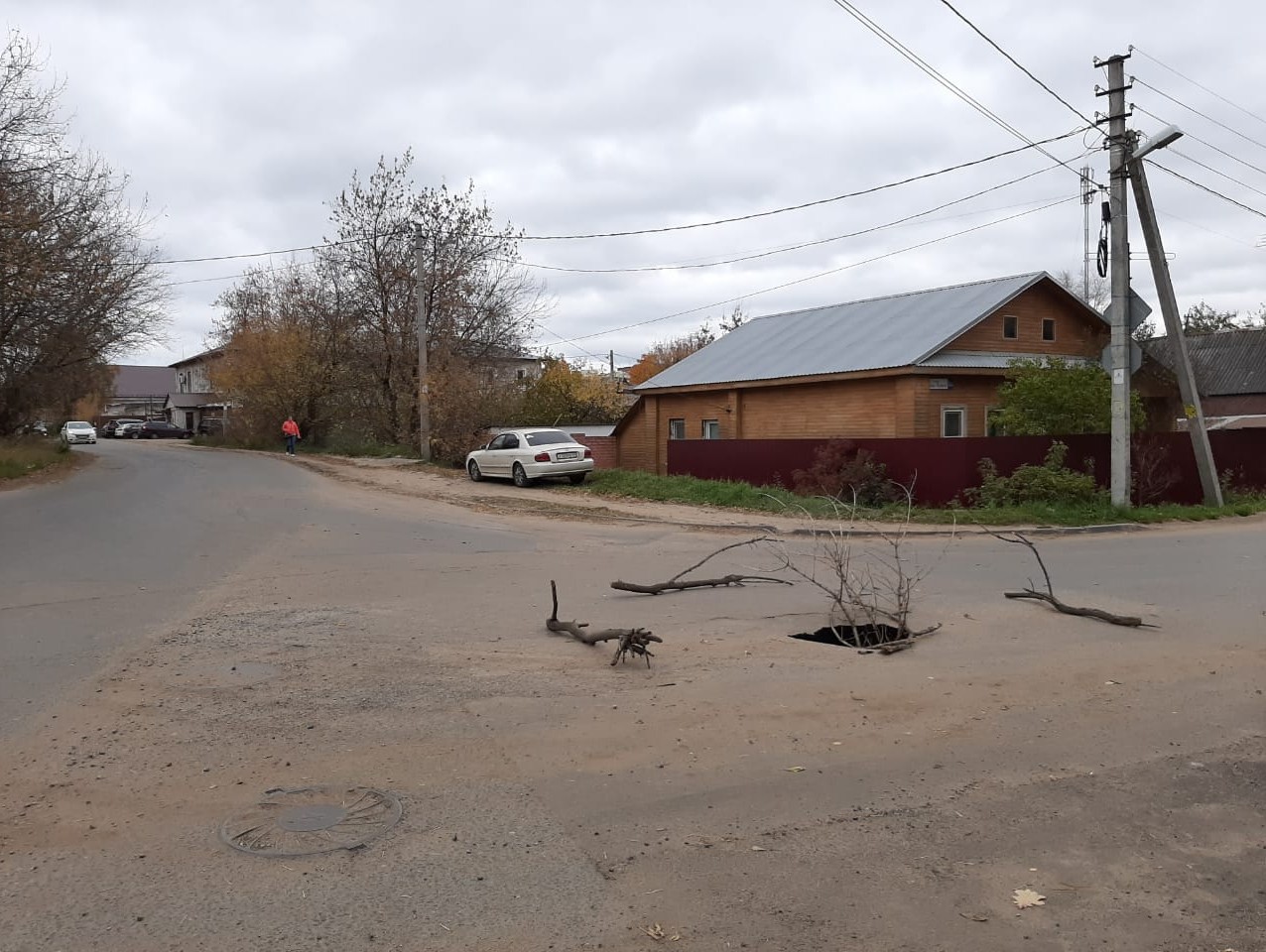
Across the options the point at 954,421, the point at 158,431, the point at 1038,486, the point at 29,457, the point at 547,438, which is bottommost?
the point at 1038,486

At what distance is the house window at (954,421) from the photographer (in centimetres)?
2352

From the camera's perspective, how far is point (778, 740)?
221 inches

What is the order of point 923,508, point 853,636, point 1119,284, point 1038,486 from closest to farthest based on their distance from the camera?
point 853,636 < point 1119,284 < point 1038,486 < point 923,508

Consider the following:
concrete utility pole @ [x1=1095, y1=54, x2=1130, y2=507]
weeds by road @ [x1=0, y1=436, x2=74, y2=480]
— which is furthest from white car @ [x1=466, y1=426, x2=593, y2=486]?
weeds by road @ [x1=0, y1=436, x2=74, y2=480]

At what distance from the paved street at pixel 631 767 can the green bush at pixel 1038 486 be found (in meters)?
7.94

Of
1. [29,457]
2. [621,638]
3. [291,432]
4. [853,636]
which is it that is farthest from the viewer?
[291,432]

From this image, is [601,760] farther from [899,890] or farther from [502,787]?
[899,890]

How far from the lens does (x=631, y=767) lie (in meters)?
5.18

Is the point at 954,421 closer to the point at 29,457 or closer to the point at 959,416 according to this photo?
the point at 959,416

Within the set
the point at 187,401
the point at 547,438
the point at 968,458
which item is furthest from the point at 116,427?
the point at 968,458

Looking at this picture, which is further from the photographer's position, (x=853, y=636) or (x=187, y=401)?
(x=187, y=401)

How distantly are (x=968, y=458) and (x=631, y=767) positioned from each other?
50.6ft

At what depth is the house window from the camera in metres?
23.5

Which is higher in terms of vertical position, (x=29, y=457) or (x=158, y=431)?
(x=158, y=431)
